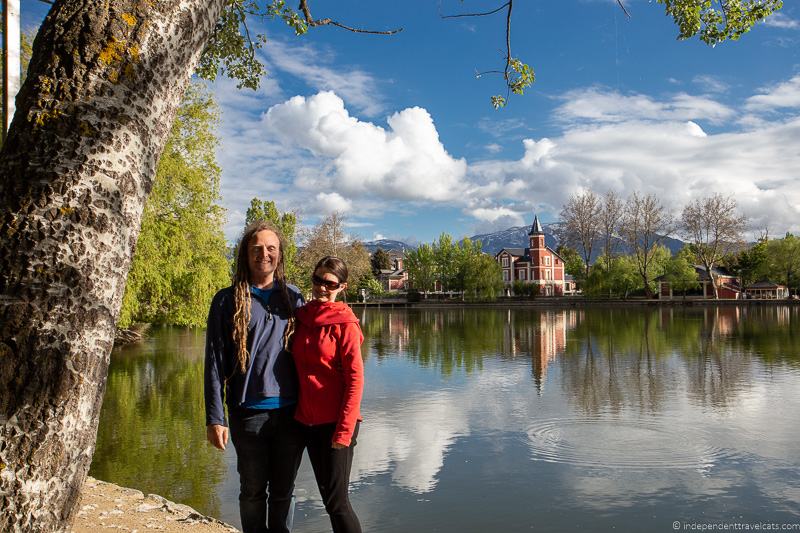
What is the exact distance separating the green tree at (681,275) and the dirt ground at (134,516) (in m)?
63.7

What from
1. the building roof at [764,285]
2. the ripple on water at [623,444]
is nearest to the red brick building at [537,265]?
the building roof at [764,285]

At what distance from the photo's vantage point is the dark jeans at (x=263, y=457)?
10.1 feet

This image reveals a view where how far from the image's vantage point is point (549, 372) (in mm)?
15031

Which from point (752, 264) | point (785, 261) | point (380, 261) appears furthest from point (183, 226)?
point (380, 261)

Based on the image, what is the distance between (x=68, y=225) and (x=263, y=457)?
1.70m

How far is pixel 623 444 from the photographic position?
8367 mm

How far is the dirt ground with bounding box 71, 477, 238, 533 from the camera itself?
15.1 feet

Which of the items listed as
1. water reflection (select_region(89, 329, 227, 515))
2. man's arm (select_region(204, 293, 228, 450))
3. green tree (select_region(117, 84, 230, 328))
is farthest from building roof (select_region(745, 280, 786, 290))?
man's arm (select_region(204, 293, 228, 450))

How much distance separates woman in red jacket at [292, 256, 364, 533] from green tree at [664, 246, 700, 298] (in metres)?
65.0

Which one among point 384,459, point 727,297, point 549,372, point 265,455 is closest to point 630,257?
point 727,297

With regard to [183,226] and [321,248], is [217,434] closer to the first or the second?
[183,226]

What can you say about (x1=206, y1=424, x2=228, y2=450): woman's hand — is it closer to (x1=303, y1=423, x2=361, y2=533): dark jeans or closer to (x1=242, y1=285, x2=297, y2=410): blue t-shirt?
(x1=242, y1=285, x2=297, y2=410): blue t-shirt

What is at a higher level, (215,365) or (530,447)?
(215,365)

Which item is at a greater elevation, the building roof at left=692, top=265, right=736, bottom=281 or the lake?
the building roof at left=692, top=265, right=736, bottom=281
